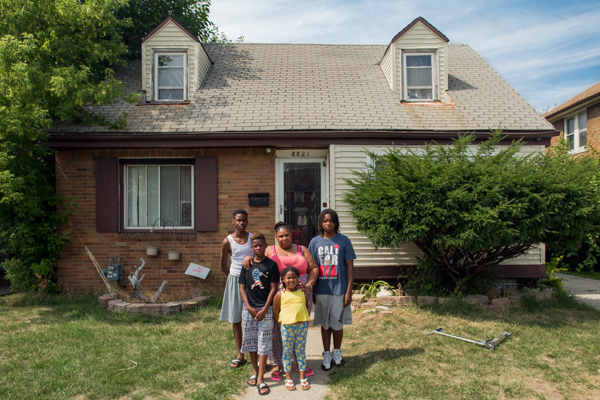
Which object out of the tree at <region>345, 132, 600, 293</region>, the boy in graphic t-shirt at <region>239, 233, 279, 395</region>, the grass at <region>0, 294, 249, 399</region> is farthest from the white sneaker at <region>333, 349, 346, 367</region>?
the tree at <region>345, 132, 600, 293</region>

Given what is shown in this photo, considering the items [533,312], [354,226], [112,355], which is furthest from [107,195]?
[533,312]

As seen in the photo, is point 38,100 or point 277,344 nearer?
point 277,344

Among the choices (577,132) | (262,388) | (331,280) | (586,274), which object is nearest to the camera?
(262,388)

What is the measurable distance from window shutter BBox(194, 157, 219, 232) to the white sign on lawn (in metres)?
0.67

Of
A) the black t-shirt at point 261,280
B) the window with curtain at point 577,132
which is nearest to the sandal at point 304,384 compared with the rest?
the black t-shirt at point 261,280

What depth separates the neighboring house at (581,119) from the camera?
13922 millimetres

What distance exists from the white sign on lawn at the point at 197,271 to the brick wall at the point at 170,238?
20cm

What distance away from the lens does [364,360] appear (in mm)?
4473

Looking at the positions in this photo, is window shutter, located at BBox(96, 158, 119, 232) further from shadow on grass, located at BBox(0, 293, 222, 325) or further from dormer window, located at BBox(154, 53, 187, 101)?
dormer window, located at BBox(154, 53, 187, 101)

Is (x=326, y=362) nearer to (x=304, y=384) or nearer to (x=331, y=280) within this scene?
(x=304, y=384)

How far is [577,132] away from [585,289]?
28.1 ft

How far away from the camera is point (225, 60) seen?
10.2m

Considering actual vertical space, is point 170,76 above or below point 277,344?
above

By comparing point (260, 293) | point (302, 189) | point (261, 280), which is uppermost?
point (302, 189)
